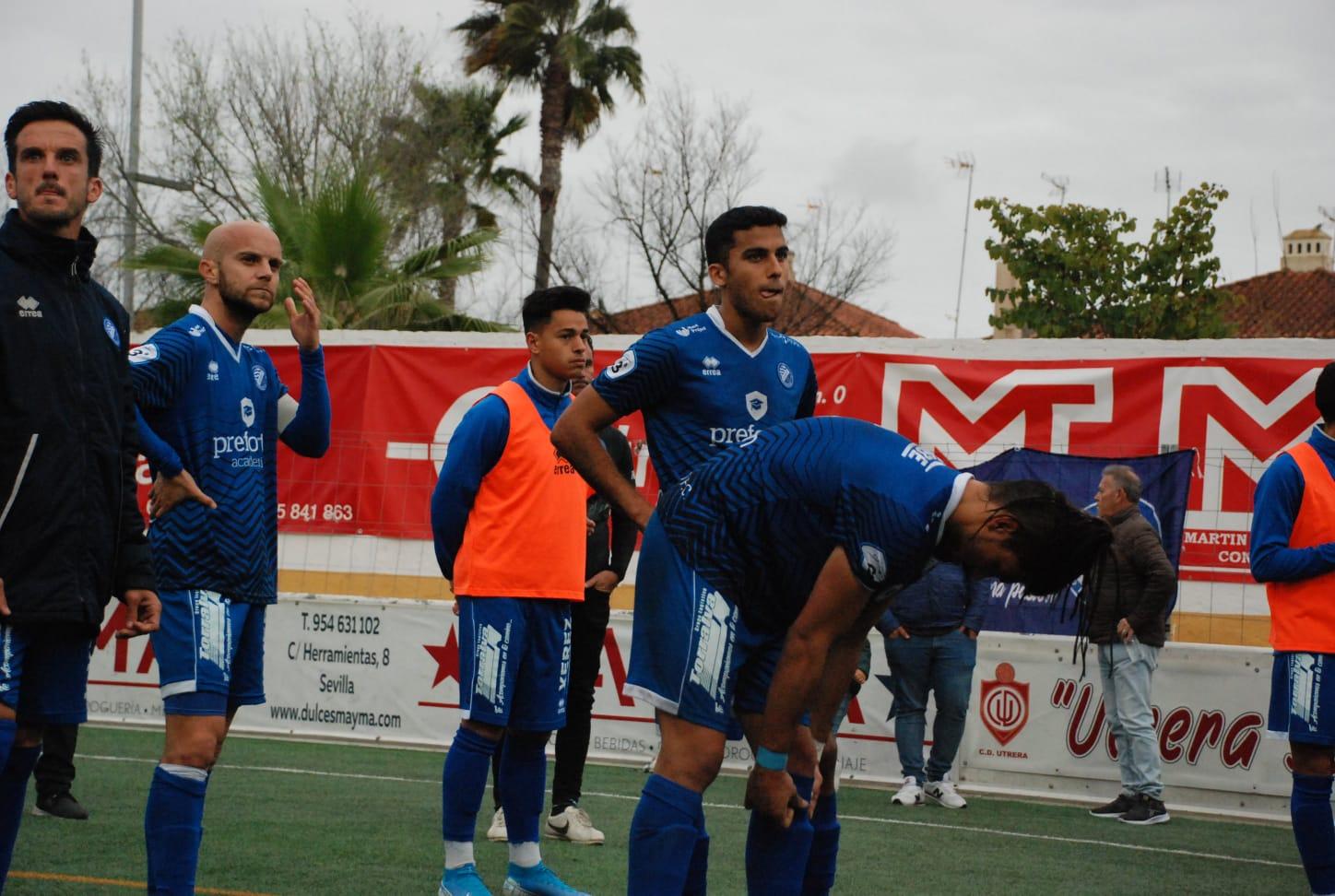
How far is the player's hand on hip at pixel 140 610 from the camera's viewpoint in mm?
4184

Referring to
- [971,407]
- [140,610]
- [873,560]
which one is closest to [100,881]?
[140,610]

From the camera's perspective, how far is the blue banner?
10602 mm

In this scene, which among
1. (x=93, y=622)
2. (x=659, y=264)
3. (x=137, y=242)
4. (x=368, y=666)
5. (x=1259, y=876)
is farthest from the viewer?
(x=659, y=264)

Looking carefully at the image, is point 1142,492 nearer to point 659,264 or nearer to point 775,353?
point 775,353

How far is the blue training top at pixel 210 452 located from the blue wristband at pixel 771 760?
198cm

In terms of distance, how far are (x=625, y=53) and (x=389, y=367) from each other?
17.5m

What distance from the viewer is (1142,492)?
10656mm

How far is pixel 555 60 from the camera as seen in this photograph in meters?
28.3

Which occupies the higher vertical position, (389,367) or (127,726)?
(389,367)

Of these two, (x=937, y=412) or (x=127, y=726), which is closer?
(x=937, y=412)

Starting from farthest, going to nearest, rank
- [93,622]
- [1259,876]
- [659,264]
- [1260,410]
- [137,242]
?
[659,264] < [137,242] < [1260,410] < [1259,876] < [93,622]

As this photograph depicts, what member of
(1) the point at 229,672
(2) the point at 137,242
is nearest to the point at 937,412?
(1) the point at 229,672

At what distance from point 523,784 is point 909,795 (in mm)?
4572

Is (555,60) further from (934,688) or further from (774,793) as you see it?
(774,793)
